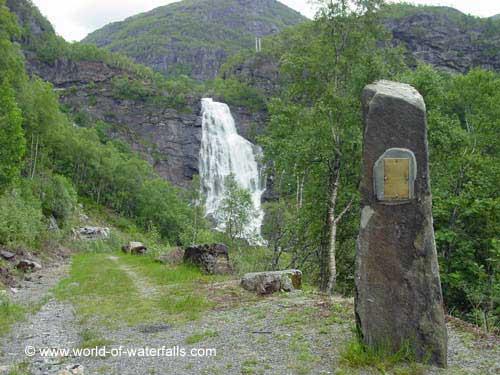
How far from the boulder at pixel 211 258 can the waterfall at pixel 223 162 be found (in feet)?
147

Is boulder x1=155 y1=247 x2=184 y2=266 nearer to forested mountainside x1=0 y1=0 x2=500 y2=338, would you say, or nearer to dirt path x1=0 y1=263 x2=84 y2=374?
forested mountainside x1=0 y1=0 x2=500 y2=338

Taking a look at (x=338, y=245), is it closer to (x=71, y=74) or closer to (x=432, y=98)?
(x=432, y=98)

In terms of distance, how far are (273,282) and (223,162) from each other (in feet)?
185

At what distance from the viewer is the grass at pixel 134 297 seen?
30.3ft

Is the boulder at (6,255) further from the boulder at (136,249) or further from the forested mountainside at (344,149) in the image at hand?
the boulder at (136,249)

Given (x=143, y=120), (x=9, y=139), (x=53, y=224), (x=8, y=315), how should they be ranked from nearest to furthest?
(x=8, y=315)
(x=9, y=139)
(x=53, y=224)
(x=143, y=120)

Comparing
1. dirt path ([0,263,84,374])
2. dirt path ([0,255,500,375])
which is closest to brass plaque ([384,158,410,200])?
dirt path ([0,255,500,375])

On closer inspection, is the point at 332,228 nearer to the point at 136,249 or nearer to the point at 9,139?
the point at 9,139

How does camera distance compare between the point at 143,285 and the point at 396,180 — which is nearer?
the point at 396,180

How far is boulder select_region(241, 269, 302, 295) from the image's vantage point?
1071 centimetres

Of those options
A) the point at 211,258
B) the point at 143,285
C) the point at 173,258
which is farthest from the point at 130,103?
the point at 143,285

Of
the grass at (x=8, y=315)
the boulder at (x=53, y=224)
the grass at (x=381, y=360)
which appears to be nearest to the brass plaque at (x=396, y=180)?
the grass at (x=381, y=360)

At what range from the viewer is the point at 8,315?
9.62 metres

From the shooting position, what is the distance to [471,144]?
63.1 ft
